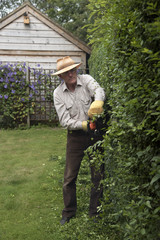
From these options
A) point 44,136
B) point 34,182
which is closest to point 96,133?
point 34,182

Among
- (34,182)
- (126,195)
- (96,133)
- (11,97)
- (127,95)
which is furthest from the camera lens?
(11,97)

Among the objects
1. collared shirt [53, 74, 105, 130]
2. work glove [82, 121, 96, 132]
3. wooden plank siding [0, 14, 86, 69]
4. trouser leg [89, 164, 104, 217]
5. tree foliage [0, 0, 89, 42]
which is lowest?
trouser leg [89, 164, 104, 217]

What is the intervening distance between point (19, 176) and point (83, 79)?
9.83 feet

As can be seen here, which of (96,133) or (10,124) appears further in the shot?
(10,124)

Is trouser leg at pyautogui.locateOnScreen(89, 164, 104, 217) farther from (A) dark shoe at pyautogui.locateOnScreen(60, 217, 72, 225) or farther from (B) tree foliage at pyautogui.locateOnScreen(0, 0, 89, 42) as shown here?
(B) tree foliage at pyautogui.locateOnScreen(0, 0, 89, 42)

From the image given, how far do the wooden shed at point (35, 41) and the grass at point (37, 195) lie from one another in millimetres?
Answer: 5741

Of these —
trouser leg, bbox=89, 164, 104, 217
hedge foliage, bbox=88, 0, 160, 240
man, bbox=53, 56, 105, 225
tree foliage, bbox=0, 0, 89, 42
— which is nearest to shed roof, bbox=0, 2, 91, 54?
tree foliage, bbox=0, 0, 89, 42

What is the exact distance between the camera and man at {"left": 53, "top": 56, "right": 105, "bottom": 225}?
11.8 feet

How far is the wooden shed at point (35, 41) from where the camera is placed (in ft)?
42.3

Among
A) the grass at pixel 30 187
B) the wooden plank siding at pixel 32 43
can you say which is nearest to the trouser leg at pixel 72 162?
the grass at pixel 30 187

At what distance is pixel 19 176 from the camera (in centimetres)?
591

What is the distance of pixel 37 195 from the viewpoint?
16.2ft

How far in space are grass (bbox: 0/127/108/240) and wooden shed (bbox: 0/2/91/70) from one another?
5.74 m

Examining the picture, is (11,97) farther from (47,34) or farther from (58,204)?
(58,204)
